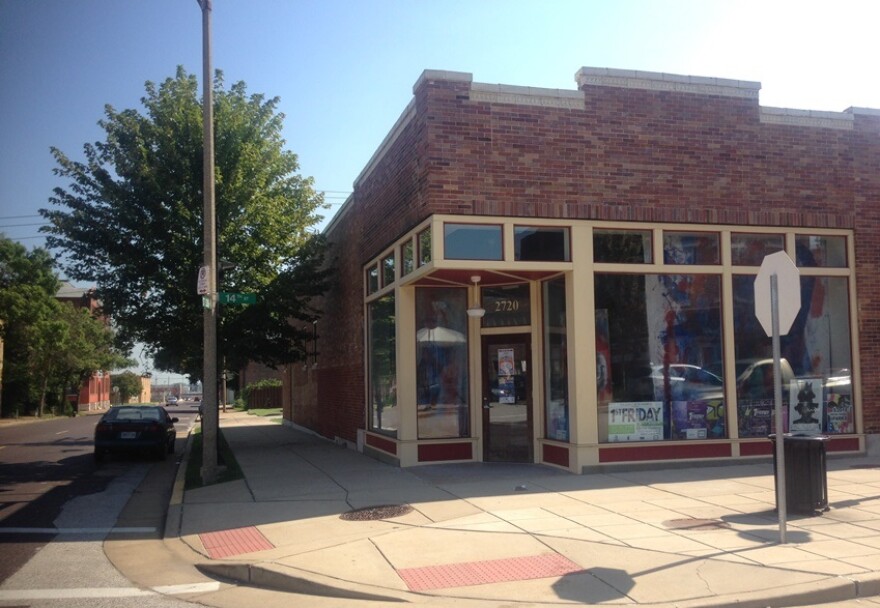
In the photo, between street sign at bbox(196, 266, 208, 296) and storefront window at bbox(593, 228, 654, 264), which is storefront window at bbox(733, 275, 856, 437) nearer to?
storefront window at bbox(593, 228, 654, 264)

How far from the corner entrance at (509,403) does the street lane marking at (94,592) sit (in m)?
7.03

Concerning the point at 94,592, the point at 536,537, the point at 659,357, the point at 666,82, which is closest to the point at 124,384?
the point at 659,357

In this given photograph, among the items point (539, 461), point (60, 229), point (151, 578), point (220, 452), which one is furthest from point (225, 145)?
point (151, 578)

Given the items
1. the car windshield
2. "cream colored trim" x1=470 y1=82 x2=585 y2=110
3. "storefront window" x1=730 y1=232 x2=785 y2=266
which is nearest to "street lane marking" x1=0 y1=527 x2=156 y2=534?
"cream colored trim" x1=470 y1=82 x2=585 y2=110

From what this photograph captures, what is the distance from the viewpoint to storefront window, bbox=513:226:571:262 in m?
12.1

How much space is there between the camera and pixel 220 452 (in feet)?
59.9

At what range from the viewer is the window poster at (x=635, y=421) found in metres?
12.2

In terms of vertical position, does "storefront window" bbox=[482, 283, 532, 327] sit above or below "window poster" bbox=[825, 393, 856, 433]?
above

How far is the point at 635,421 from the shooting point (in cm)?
1228

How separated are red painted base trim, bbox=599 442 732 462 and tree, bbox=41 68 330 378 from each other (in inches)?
372

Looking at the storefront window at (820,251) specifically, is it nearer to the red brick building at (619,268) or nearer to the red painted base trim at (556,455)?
the red brick building at (619,268)

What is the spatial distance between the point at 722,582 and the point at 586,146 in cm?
777

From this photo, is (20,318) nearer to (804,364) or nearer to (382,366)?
(382,366)

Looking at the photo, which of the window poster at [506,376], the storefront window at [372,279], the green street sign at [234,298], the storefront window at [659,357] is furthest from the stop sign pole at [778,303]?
the storefront window at [372,279]
